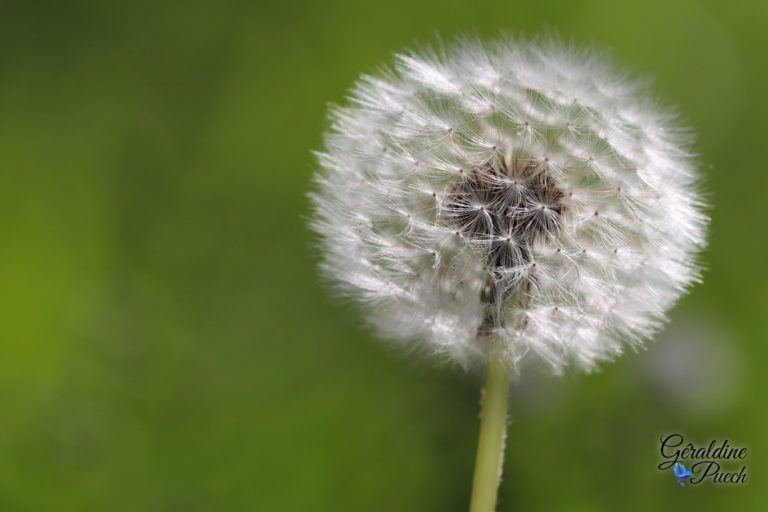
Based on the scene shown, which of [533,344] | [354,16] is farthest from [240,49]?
[533,344]

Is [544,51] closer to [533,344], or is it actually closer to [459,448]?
[533,344]

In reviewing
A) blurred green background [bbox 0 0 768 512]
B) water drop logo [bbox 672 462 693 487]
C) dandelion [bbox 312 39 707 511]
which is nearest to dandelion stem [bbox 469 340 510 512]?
dandelion [bbox 312 39 707 511]

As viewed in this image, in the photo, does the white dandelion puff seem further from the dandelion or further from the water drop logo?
the water drop logo

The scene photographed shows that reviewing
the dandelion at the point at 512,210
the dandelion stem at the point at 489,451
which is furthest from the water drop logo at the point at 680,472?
the dandelion stem at the point at 489,451
